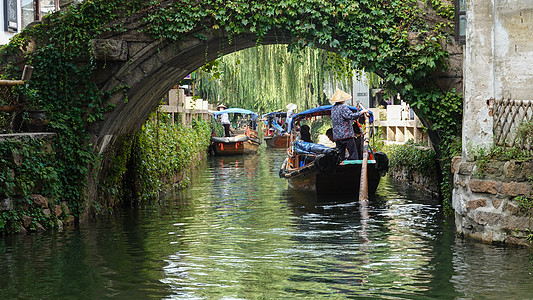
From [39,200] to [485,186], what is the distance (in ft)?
21.2

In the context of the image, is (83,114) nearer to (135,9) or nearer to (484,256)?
(135,9)

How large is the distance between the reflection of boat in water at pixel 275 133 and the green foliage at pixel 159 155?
18.1 meters

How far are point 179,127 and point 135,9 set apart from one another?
311 inches

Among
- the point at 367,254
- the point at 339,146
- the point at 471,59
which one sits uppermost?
the point at 471,59

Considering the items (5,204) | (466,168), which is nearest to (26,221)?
(5,204)

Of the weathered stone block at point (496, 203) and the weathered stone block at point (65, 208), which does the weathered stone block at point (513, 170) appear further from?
the weathered stone block at point (65, 208)

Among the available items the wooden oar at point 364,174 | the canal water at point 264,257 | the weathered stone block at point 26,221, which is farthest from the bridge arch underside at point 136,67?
the wooden oar at point 364,174

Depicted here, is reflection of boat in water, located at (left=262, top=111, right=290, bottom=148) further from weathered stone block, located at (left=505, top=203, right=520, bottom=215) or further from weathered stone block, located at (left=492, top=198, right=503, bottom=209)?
weathered stone block, located at (left=505, top=203, right=520, bottom=215)

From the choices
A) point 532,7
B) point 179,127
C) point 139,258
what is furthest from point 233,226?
point 179,127

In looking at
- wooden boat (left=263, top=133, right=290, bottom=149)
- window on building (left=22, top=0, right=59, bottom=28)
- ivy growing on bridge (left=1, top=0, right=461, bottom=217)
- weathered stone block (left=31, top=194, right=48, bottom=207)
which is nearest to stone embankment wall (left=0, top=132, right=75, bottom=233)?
weathered stone block (left=31, top=194, right=48, bottom=207)

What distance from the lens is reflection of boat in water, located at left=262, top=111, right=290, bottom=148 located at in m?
38.1

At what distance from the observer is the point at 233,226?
39.0 feet

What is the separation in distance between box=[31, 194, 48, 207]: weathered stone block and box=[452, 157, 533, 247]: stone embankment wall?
6162mm

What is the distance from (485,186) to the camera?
931 centimetres
